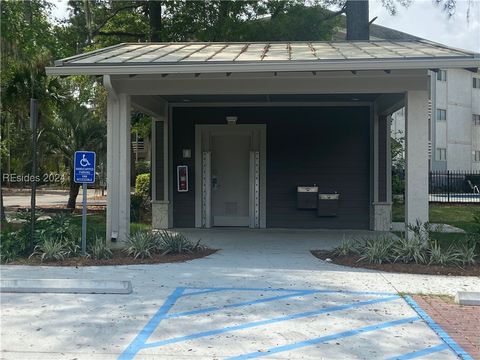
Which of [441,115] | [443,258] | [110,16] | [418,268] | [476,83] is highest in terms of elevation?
[476,83]

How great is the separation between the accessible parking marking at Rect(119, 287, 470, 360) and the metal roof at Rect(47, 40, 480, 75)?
3843 mm

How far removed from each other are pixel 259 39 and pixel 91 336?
13.4 meters

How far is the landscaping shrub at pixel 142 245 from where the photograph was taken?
922 centimetres

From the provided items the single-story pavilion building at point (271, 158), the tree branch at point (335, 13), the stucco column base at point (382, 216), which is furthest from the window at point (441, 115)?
the stucco column base at point (382, 216)

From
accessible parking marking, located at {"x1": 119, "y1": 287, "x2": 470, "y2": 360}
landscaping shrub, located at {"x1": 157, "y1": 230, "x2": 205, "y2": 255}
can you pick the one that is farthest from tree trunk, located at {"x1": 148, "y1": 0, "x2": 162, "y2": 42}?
accessible parking marking, located at {"x1": 119, "y1": 287, "x2": 470, "y2": 360}

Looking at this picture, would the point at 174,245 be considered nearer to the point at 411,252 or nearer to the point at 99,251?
the point at 99,251

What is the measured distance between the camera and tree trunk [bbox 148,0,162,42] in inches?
702

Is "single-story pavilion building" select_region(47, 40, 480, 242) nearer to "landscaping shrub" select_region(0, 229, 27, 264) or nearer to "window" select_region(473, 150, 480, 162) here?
"landscaping shrub" select_region(0, 229, 27, 264)

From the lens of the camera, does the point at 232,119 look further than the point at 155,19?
No

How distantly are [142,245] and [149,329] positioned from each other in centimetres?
389

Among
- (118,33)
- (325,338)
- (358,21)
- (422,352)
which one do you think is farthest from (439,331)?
(118,33)

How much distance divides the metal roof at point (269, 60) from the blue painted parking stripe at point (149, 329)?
13.1 feet

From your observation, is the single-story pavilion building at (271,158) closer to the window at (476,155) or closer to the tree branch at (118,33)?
the tree branch at (118,33)

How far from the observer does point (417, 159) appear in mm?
9766
